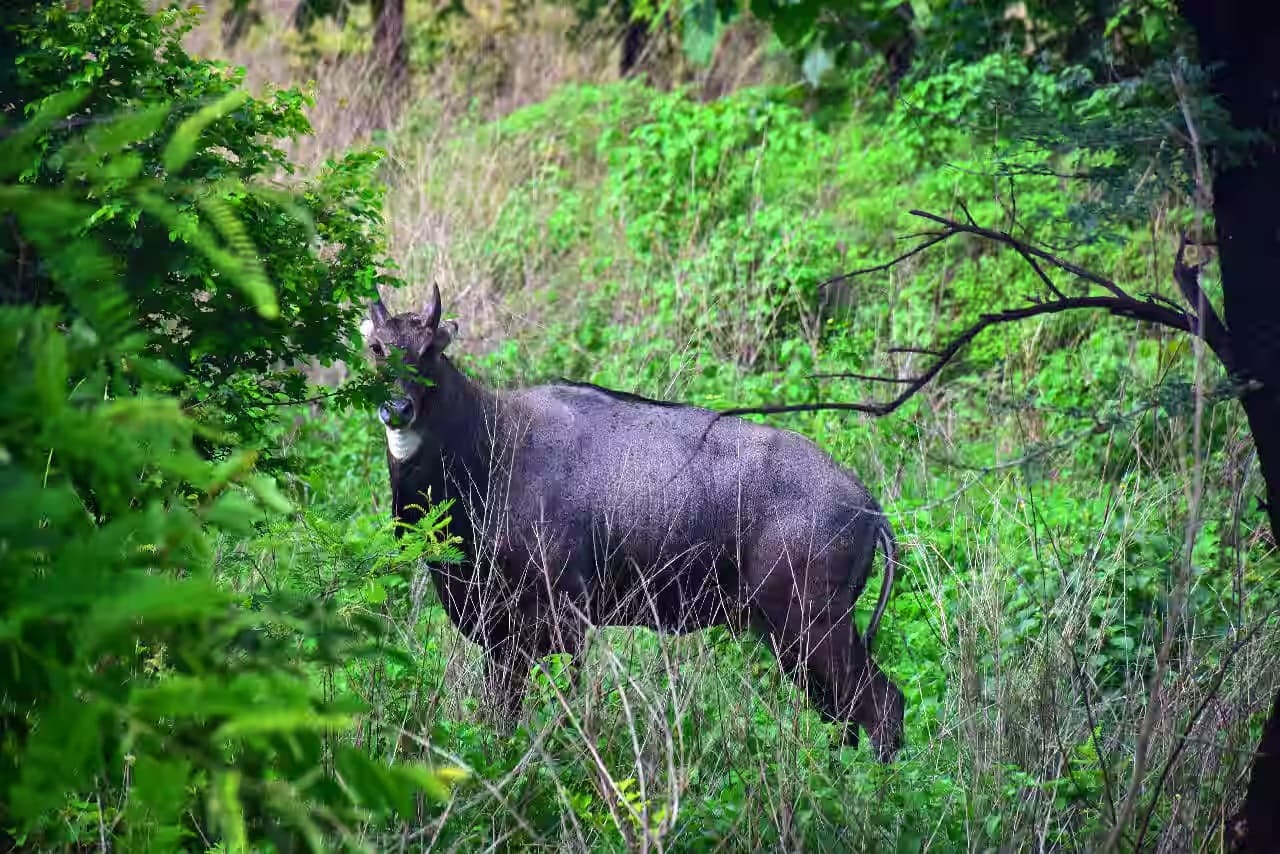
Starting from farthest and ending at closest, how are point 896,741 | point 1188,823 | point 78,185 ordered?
point 896,741 → point 78,185 → point 1188,823

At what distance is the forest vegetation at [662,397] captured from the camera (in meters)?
1.60

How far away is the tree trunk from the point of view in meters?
3.33

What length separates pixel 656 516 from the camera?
5645 millimetres

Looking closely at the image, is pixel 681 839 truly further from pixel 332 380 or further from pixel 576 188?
pixel 576 188

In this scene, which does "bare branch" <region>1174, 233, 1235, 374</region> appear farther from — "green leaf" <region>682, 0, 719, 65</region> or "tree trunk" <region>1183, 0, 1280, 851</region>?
"green leaf" <region>682, 0, 719, 65</region>

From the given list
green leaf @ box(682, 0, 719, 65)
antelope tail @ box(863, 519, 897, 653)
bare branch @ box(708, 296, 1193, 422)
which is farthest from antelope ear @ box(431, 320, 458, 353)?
bare branch @ box(708, 296, 1193, 422)

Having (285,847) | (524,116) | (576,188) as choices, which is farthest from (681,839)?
(524,116)

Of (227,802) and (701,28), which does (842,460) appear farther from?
(227,802)

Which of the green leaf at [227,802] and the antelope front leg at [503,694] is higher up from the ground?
the green leaf at [227,802]

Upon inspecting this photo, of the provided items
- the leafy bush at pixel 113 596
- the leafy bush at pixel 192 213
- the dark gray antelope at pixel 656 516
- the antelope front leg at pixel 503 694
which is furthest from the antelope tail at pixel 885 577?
the leafy bush at pixel 113 596

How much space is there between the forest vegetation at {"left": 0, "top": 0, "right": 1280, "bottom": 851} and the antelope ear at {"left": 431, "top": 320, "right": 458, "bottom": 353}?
73 centimetres

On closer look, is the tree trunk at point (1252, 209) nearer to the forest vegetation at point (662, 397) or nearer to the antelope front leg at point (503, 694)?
the forest vegetation at point (662, 397)

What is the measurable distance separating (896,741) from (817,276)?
4.82 m

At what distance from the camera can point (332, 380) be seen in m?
9.84
